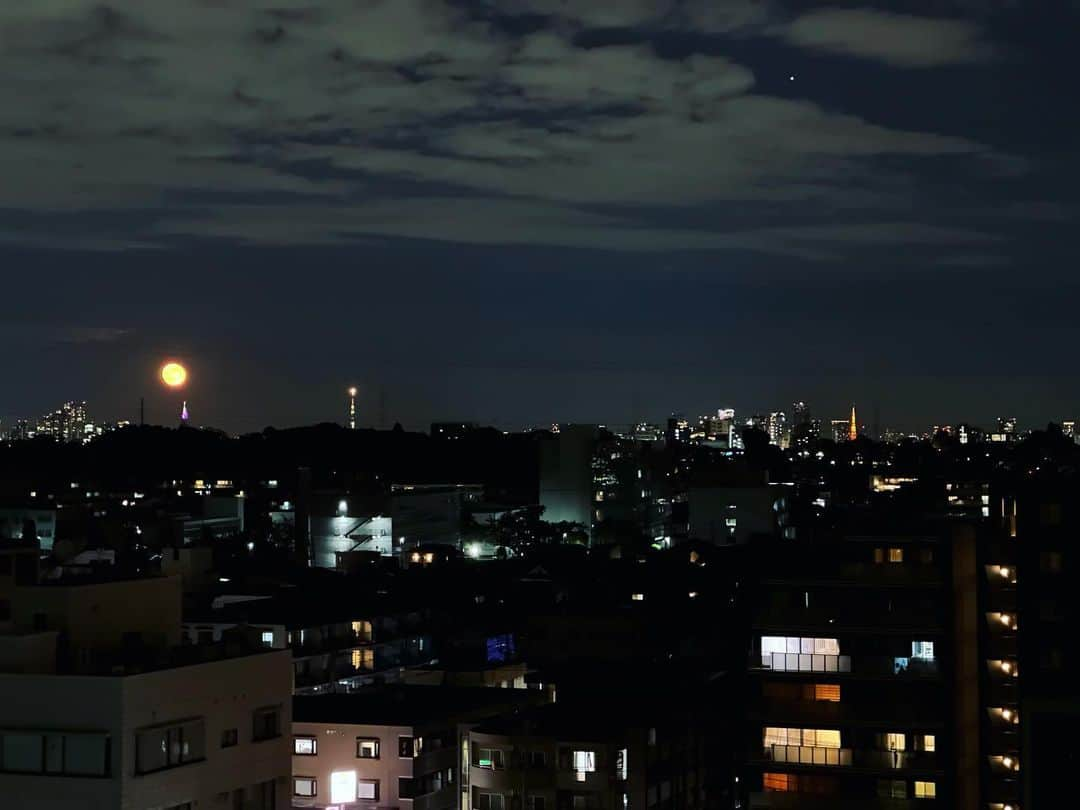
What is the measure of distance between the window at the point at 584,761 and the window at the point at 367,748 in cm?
148

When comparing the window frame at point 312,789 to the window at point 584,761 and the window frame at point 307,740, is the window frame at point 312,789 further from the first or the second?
the window at point 584,761

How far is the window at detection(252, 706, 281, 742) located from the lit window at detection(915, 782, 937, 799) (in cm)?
612

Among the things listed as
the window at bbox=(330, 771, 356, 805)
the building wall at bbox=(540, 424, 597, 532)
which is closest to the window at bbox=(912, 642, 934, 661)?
the window at bbox=(330, 771, 356, 805)

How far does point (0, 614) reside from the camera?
6.38m

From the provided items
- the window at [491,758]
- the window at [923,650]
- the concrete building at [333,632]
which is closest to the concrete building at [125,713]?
the window at [491,758]

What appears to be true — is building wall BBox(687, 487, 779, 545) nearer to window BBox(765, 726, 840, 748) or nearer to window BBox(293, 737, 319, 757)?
window BBox(765, 726, 840, 748)

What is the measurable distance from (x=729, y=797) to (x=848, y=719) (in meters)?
2.40

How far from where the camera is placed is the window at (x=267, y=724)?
611 centimetres

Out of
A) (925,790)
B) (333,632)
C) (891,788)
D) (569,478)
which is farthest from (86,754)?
(569,478)

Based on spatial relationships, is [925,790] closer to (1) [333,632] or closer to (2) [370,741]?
(2) [370,741]

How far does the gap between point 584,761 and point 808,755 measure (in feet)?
5.33

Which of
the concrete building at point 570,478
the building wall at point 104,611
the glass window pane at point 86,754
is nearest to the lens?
the glass window pane at point 86,754

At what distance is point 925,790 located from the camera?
Result: 10844mm

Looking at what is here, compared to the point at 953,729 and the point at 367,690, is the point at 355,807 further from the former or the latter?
the point at 953,729
